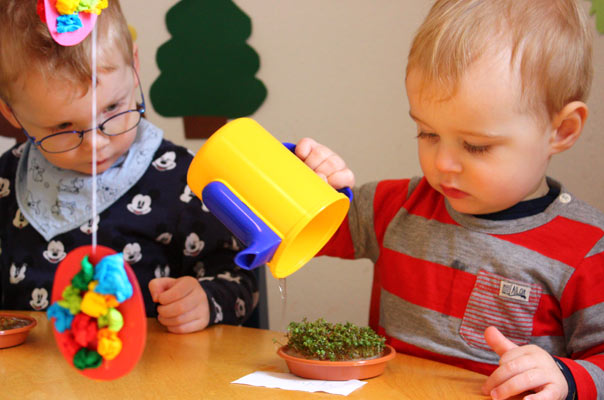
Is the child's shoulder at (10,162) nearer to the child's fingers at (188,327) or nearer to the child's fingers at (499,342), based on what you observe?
the child's fingers at (188,327)

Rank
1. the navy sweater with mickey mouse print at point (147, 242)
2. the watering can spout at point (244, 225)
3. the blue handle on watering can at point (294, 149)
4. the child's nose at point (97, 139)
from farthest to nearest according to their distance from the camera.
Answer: the navy sweater with mickey mouse print at point (147, 242) < the child's nose at point (97, 139) < the blue handle on watering can at point (294, 149) < the watering can spout at point (244, 225)

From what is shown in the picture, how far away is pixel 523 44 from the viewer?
910 mm

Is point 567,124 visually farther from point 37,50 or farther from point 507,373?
point 37,50

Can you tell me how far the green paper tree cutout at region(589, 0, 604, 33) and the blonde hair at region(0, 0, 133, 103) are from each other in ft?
3.67

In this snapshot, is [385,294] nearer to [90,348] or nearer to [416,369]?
[416,369]

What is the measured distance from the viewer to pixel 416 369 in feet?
2.89

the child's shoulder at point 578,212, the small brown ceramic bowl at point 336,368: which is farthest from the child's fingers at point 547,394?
the child's shoulder at point 578,212

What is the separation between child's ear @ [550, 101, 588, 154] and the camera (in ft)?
3.14

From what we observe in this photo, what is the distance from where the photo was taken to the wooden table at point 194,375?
0.76 m

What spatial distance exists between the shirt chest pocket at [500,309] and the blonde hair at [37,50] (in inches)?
28.2

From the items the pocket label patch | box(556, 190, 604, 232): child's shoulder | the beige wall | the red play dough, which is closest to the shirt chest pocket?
the pocket label patch

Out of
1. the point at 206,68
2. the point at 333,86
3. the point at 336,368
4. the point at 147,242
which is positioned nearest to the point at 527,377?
the point at 336,368

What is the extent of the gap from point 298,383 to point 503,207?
444mm

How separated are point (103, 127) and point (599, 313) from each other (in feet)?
2.78
